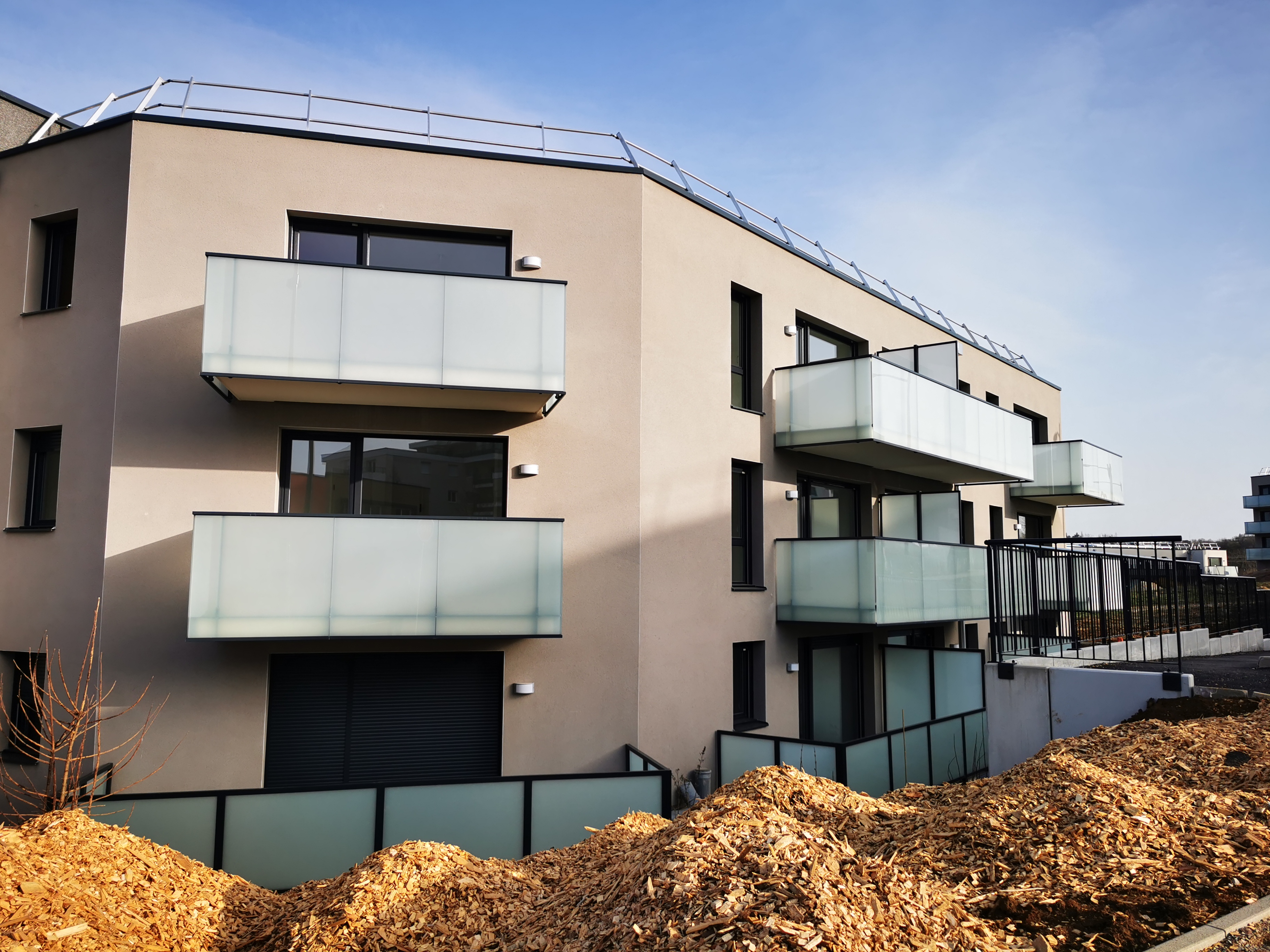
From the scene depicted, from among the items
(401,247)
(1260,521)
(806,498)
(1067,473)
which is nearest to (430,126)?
(401,247)

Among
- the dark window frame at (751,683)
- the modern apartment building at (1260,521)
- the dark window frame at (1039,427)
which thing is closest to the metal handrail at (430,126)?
the dark window frame at (751,683)

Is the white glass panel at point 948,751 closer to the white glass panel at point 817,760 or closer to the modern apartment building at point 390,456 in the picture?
the modern apartment building at point 390,456

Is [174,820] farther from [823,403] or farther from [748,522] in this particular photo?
[823,403]

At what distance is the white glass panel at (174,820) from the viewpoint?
820cm

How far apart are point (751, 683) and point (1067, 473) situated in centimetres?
1454

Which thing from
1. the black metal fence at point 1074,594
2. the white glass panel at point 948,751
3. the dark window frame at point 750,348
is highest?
the dark window frame at point 750,348

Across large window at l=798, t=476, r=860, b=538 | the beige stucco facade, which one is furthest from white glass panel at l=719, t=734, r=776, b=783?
large window at l=798, t=476, r=860, b=538

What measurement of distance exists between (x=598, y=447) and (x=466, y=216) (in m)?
3.71

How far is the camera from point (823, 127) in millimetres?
11641

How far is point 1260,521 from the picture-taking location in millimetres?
93750

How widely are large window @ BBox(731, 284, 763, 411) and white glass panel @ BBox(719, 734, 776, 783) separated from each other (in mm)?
5413

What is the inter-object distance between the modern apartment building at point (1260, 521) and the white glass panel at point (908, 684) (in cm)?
9369

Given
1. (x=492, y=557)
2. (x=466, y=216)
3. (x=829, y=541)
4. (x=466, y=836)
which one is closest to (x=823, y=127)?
(x=466, y=216)

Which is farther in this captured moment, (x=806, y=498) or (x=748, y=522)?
(x=806, y=498)
